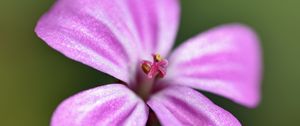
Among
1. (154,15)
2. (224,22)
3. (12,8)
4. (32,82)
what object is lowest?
(32,82)

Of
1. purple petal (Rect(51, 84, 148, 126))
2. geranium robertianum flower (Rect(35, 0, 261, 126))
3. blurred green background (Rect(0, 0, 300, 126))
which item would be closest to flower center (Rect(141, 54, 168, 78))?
geranium robertianum flower (Rect(35, 0, 261, 126))

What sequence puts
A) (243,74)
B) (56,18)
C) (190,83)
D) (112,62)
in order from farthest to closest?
(243,74)
(190,83)
(112,62)
(56,18)

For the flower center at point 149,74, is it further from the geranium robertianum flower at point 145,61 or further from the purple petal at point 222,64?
the purple petal at point 222,64

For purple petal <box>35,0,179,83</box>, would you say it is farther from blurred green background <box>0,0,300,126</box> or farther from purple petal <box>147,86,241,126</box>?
blurred green background <box>0,0,300,126</box>

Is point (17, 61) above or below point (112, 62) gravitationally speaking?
below

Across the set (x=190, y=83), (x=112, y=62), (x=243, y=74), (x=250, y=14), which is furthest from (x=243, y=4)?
(x=112, y=62)

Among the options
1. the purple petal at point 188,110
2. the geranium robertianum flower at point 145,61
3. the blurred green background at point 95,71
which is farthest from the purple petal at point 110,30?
the blurred green background at point 95,71

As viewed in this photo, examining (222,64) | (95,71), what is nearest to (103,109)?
(222,64)

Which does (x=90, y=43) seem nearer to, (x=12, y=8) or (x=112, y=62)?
(x=112, y=62)
